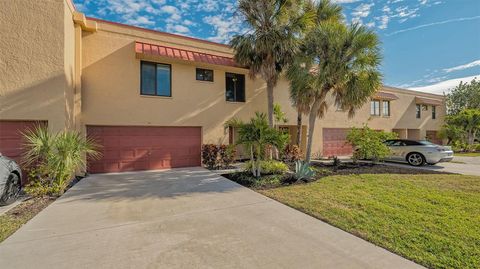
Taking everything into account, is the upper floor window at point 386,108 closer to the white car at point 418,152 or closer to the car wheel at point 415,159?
the white car at point 418,152

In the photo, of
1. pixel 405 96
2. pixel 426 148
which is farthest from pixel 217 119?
pixel 405 96

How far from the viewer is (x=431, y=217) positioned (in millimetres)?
4902

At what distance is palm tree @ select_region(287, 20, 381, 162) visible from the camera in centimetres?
986

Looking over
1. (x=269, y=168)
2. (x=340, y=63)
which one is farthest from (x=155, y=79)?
(x=340, y=63)

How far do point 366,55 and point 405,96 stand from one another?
1591 cm

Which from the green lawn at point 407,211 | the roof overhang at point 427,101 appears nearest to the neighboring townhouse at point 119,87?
the green lawn at point 407,211

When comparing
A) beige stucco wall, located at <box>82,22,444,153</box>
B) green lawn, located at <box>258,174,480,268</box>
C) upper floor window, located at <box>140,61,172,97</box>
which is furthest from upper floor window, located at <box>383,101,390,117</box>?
upper floor window, located at <box>140,61,172,97</box>

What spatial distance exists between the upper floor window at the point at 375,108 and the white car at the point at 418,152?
634cm

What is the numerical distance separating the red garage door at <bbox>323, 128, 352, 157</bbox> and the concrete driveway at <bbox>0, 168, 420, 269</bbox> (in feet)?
39.4

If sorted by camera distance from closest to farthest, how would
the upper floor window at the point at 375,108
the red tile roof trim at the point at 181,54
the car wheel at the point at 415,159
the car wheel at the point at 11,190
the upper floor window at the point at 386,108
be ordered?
1. the car wheel at the point at 11,190
2. the red tile roof trim at the point at 181,54
3. the car wheel at the point at 415,159
4. the upper floor window at the point at 375,108
5. the upper floor window at the point at 386,108

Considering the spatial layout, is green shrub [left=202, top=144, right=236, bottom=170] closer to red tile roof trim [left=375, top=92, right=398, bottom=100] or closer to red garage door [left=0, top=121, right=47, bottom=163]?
red garage door [left=0, top=121, right=47, bottom=163]

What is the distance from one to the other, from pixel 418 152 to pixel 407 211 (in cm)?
965

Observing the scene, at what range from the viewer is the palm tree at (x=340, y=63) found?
9859 millimetres

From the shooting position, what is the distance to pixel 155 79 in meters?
10.9
